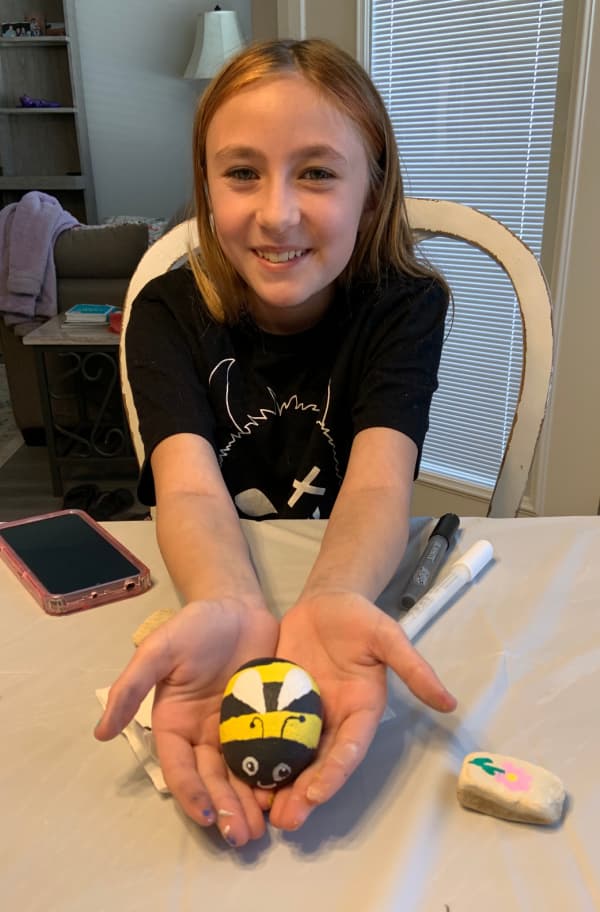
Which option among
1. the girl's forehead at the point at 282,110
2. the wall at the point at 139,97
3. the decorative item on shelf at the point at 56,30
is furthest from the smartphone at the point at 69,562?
the decorative item on shelf at the point at 56,30

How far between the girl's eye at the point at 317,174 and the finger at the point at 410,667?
511 millimetres

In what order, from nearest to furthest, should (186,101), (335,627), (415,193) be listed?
1. (335,627)
2. (415,193)
3. (186,101)

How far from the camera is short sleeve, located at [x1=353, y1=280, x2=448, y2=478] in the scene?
85cm

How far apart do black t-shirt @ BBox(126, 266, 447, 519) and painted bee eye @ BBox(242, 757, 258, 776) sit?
544mm

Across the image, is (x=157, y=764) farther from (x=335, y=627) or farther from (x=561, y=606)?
(x=561, y=606)

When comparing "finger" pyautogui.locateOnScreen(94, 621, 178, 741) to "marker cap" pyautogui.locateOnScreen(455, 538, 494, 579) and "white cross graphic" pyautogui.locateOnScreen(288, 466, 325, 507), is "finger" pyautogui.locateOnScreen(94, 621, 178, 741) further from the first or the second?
"white cross graphic" pyautogui.locateOnScreen(288, 466, 325, 507)

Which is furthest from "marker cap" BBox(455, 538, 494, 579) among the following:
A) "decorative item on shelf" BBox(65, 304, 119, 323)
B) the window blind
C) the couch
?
the couch

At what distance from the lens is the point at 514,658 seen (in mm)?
582

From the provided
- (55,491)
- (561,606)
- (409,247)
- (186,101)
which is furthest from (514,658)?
(186,101)

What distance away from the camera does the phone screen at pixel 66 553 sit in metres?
0.68

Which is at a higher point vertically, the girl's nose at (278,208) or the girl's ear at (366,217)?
the girl's nose at (278,208)

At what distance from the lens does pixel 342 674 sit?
1.74ft

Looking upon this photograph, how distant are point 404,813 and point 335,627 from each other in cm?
14

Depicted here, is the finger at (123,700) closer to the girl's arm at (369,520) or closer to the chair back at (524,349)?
the girl's arm at (369,520)
